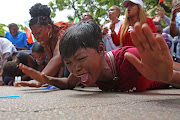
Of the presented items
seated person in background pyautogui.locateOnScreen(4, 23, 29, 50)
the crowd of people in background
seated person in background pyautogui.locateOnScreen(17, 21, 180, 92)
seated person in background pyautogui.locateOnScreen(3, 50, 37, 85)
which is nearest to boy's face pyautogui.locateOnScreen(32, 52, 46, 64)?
the crowd of people in background

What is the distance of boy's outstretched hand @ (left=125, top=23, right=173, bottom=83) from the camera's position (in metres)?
1.07

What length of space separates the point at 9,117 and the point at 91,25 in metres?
1.20

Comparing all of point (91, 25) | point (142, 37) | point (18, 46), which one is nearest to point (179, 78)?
point (142, 37)

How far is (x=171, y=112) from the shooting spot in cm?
90

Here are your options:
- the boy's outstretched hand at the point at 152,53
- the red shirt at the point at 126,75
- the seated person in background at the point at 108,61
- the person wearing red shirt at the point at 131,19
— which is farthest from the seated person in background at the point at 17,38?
the boy's outstretched hand at the point at 152,53

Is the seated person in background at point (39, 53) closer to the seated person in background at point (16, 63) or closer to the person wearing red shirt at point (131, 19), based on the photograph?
the seated person in background at point (16, 63)

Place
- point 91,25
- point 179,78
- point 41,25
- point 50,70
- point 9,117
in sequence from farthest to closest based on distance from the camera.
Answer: point 41,25 → point 50,70 → point 91,25 → point 179,78 → point 9,117

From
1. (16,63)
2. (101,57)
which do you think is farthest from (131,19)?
(16,63)

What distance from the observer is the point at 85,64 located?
Answer: 1.65 meters

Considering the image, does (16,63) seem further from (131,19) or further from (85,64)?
(85,64)

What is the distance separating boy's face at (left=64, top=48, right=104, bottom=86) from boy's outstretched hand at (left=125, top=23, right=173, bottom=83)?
20.3 inches

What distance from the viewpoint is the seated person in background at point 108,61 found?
1129mm

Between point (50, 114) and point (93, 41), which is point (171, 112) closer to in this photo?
point (50, 114)

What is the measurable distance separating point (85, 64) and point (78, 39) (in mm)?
214
